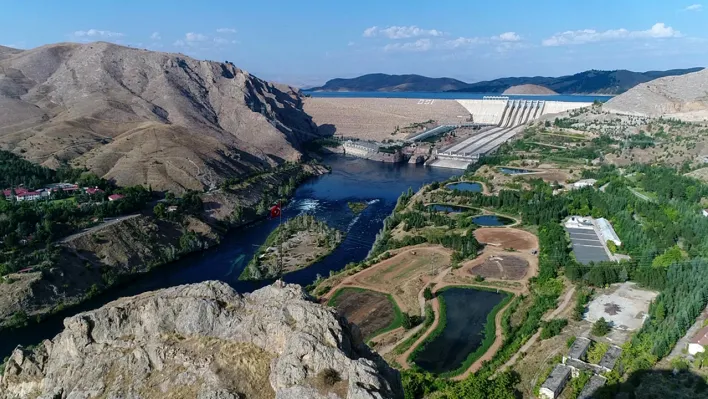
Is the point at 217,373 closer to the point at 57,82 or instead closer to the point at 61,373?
the point at 61,373

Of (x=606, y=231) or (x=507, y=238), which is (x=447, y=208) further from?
(x=606, y=231)

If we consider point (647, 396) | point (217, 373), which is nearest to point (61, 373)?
point (217, 373)

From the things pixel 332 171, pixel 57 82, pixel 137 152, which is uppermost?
pixel 57 82

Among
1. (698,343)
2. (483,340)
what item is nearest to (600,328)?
(698,343)

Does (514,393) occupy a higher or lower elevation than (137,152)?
lower

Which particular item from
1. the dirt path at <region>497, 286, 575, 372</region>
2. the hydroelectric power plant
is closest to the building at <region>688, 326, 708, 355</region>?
the dirt path at <region>497, 286, 575, 372</region>

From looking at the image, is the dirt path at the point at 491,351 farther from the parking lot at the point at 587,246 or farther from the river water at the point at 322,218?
the river water at the point at 322,218
